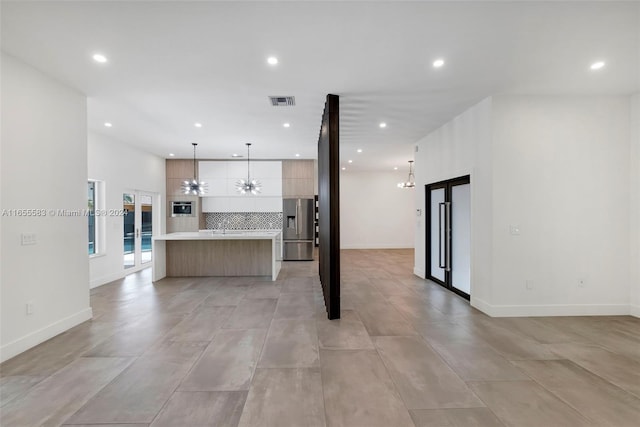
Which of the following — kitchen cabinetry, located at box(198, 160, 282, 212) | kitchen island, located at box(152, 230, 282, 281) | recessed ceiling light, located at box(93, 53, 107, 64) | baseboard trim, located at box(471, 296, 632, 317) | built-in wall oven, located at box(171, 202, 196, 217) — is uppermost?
recessed ceiling light, located at box(93, 53, 107, 64)

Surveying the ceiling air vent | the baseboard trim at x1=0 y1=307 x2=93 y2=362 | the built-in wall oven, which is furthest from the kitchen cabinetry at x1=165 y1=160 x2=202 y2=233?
the ceiling air vent

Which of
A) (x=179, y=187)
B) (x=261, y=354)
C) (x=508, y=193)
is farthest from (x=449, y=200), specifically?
(x=179, y=187)

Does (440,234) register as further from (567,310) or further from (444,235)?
(567,310)

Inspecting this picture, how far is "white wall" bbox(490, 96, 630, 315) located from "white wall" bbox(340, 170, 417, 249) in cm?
750

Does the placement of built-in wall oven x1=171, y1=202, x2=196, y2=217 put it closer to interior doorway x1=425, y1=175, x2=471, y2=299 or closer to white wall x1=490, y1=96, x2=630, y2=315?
interior doorway x1=425, y1=175, x2=471, y2=299

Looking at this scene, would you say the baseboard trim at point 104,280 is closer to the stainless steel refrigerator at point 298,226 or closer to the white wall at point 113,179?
the white wall at point 113,179

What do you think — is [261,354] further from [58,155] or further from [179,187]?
[179,187]

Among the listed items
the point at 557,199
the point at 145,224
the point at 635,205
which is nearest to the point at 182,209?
the point at 145,224

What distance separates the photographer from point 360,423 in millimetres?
1989

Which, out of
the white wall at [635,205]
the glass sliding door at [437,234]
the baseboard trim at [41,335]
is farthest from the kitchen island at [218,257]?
the white wall at [635,205]

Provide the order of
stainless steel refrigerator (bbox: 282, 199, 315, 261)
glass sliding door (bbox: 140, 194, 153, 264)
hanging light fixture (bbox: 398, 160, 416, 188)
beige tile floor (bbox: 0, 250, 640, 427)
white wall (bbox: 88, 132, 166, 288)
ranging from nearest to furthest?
1. beige tile floor (bbox: 0, 250, 640, 427)
2. white wall (bbox: 88, 132, 166, 288)
3. glass sliding door (bbox: 140, 194, 153, 264)
4. stainless steel refrigerator (bbox: 282, 199, 315, 261)
5. hanging light fixture (bbox: 398, 160, 416, 188)

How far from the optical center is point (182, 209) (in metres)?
8.70

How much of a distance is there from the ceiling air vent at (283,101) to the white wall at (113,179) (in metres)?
4.10

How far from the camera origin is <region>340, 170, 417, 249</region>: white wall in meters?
11.7
